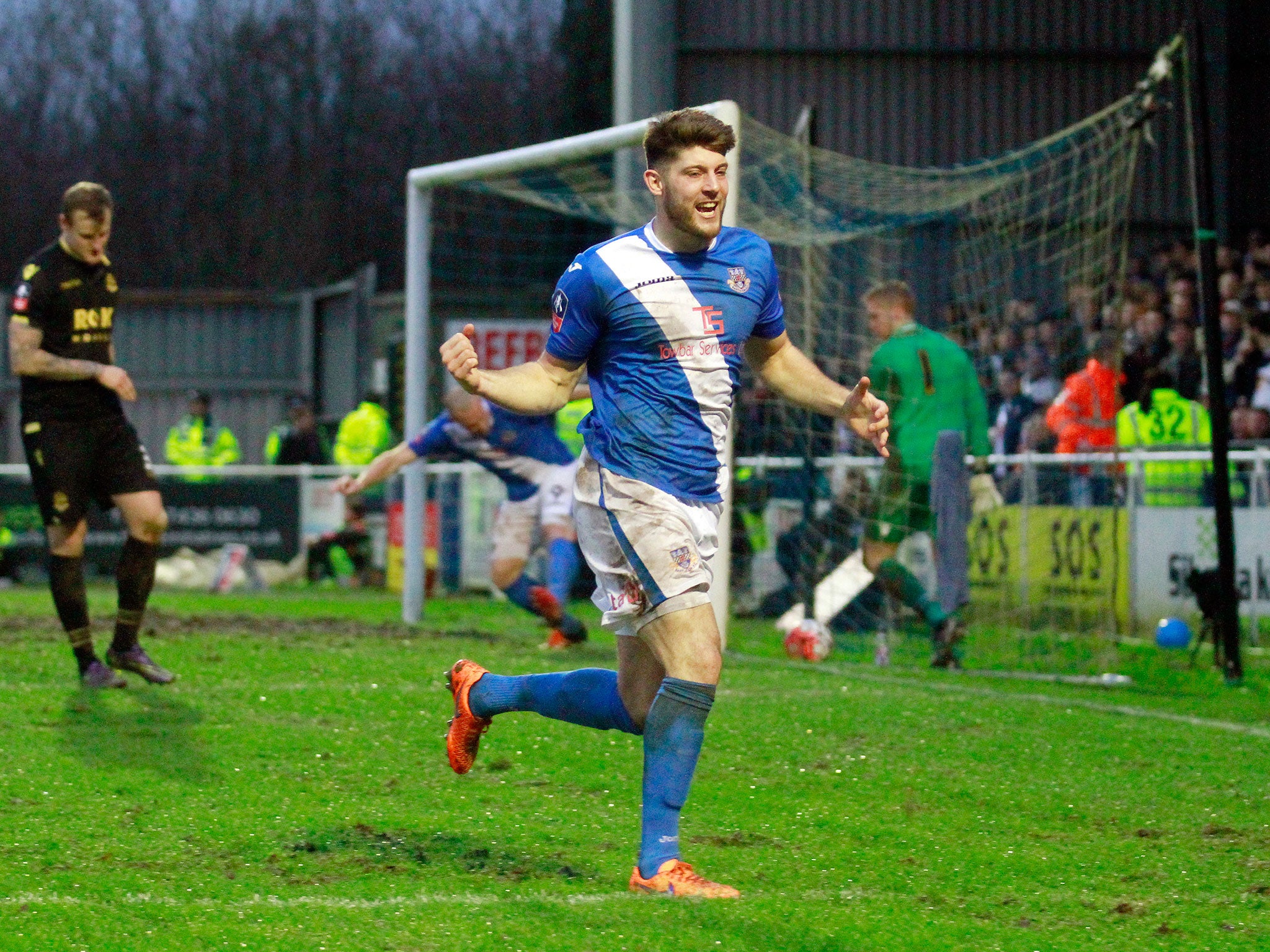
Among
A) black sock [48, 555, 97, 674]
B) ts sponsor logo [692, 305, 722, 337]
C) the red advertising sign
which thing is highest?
the red advertising sign

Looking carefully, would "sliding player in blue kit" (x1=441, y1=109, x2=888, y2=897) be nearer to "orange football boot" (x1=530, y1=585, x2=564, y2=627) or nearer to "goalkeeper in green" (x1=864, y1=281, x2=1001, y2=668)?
"orange football boot" (x1=530, y1=585, x2=564, y2=627)

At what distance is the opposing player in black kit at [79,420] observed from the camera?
7.81m

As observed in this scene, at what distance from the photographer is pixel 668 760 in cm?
464

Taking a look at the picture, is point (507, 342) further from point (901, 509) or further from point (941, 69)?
point (901, 509)

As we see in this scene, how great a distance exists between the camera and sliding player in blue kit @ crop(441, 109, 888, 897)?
4676 mm

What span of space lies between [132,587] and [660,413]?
4136mm

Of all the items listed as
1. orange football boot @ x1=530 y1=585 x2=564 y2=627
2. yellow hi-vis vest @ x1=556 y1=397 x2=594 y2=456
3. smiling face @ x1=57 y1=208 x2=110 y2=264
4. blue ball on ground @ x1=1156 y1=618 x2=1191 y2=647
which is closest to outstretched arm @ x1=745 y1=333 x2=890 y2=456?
smiling face @ x1=57 y1=208 x2=110 y2=264

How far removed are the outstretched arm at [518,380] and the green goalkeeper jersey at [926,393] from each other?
609cm

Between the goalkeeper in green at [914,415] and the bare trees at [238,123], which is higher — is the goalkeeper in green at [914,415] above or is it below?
below

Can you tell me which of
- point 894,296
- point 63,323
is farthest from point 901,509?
point 63,323

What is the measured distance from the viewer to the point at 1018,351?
45.1 feet

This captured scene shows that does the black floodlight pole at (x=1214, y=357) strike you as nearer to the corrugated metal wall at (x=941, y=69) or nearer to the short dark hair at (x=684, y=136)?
the short dark hair at (x=684, y=136)

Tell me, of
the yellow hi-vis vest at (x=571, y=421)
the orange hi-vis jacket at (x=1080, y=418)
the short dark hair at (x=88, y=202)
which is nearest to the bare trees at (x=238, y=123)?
the yellow hi-vis vest at (x=571, y=421)

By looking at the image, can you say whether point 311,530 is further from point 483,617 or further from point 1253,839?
point 1253,839
